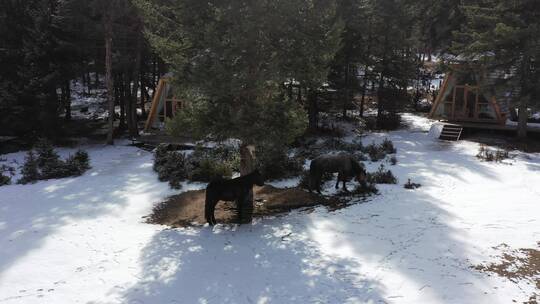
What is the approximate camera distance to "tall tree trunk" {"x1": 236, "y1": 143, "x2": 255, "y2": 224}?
35.5 feet

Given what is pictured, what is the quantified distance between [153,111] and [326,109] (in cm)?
1057

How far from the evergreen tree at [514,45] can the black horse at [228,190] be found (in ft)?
41.8

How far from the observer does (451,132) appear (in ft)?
72.6

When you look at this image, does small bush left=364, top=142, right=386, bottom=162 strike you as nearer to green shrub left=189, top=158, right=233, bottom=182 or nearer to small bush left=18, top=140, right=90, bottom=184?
green shrub left=189, top=158, right=233, bottom=182

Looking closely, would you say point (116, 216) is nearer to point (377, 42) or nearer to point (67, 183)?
point (67, 183)

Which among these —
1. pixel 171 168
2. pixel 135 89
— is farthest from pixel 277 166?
pixel 135 89

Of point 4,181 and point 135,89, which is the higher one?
point 135,89

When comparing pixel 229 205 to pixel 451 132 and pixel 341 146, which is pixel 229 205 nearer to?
pixel 341 146

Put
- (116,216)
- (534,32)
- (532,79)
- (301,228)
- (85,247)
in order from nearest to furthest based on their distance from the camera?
(85,247), (301,228), (116,216), (534,32), (532,79)

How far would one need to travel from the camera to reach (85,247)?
9.38 m

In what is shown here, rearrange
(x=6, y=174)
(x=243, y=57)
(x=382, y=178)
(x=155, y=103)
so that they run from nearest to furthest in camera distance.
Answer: (x=243, y=57), (x=382, y=178), (x=6, y=174), (x=155, y=103)

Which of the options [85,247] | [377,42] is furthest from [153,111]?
[85,247]

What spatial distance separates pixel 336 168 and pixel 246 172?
2.81 metres

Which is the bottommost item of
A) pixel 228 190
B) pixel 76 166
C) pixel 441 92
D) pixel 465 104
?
pixel 76 166
